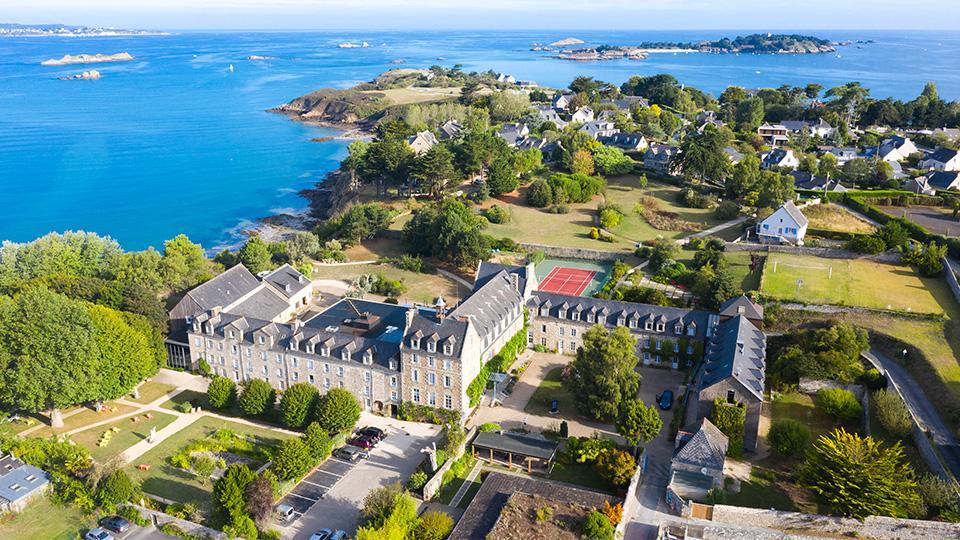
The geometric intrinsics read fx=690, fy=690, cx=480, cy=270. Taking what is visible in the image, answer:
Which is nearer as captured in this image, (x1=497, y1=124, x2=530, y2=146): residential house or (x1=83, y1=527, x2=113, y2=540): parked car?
(x1=83, y1=527, x2=113, y2=540): parked car

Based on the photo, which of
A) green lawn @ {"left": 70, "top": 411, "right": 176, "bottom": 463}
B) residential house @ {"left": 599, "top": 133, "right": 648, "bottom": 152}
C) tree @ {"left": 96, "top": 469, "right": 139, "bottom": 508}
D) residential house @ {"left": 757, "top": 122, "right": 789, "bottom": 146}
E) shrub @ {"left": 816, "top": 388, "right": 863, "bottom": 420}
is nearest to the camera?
tree @ {"left": 96, "top": 469, "right": 139, "bottom": 508}

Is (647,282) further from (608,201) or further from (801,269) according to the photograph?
(608,201)

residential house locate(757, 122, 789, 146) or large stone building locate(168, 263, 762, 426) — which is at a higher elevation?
residential house locate(757, 122, 789, 146)

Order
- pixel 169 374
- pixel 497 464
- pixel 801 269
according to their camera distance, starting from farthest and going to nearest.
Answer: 1. pixel 801 269
2. pixel 169 374
3. pixel 497 464

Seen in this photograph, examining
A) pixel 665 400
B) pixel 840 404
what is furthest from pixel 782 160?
pixel 665 400

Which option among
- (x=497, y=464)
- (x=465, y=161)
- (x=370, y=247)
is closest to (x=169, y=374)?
(x=497, y=464)

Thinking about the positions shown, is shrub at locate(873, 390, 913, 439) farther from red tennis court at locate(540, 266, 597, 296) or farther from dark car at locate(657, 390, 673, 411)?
red tennis court at locate(540, 266, 597, 296)

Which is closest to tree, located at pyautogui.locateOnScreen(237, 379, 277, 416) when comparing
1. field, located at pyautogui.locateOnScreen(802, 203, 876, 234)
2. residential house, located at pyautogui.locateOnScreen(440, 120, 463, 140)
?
field, located at pyautogui.locateOnScreen(802, 203, 876, 234)

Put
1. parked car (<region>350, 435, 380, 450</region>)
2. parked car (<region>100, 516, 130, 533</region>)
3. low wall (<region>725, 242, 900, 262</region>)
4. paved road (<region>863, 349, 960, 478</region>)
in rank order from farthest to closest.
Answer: low wall (<region>725, 242, 900, 262</region>) < parked car (<region>350, 435, 380, 450</region>) < paved road (<region>863, 349, 960, 478</region>) < parked car (<region>100, 516, 130, 533</region>)
